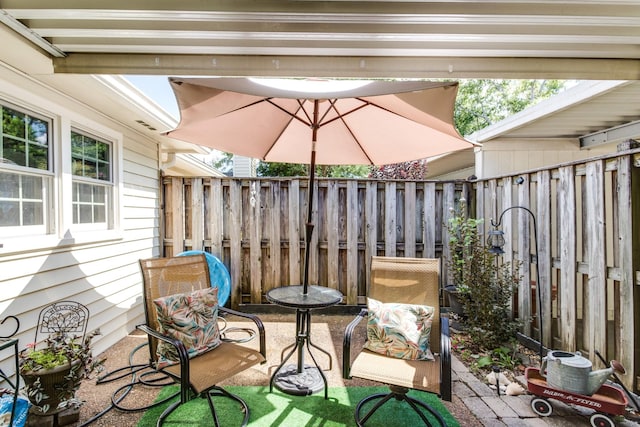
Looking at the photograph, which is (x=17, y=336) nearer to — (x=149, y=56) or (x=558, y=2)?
(x=149, y=56)

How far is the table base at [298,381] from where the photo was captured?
2556 mm

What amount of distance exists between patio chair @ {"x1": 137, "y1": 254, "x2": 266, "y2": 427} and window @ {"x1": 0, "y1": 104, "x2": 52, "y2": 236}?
1183 millimetres

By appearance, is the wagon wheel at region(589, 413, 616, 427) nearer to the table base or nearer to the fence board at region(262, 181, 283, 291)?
the table base

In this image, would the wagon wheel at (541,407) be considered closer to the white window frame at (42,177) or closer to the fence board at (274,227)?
the fence board at (274,227)

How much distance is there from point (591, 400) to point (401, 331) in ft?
4.21

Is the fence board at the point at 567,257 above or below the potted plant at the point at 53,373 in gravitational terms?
above

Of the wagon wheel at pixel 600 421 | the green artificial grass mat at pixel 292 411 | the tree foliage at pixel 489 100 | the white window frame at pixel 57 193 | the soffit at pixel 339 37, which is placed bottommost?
the green artificial grass mat at pixel 292 411

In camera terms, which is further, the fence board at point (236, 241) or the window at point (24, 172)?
the fence board at point (236, 241)

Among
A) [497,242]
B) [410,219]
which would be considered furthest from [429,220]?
[497,242]

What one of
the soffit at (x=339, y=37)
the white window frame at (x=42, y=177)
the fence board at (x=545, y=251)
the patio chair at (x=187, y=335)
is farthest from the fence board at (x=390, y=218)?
the white window frame at (x=42, y=177)

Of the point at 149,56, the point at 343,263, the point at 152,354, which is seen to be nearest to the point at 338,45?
the point at 149,56

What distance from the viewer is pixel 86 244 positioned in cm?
319

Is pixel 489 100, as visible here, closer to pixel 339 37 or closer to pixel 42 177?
pixel 339 37

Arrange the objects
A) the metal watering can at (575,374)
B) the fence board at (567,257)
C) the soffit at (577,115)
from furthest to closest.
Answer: the soffit at (577,115), the fence board at (567,257), the metal watering can at (575,374)
